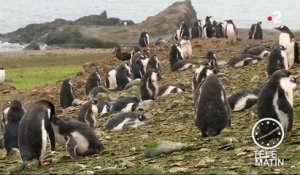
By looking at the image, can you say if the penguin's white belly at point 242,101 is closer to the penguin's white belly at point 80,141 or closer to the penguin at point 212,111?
the penguin at point 212,111

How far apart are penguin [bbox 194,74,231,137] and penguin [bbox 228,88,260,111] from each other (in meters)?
2.48

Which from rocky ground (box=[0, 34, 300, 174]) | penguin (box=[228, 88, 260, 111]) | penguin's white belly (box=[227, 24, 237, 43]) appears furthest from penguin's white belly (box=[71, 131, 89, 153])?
penguin's white belly (box=[227, 24, 237, 43])

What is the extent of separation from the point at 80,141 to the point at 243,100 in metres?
3.97

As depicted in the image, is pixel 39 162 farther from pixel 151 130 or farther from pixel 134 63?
pixel 134 63

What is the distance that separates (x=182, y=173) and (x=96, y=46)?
170ft

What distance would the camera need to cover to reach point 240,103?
12422 millimetres

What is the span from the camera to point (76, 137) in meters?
9.98

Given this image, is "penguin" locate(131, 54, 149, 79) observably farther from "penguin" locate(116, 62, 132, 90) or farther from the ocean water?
the ocean water

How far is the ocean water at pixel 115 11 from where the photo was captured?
9746 centimetres

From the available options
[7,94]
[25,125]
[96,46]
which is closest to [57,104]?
[7,94]

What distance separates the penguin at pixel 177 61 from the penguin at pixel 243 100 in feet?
31.0

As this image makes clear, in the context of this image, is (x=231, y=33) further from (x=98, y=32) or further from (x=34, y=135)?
(x=98, y=32)

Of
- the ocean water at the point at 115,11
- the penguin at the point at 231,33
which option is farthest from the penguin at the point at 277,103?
the ocean water at the point at 115,11

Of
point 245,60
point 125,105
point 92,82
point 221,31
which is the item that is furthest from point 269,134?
point 221,31
